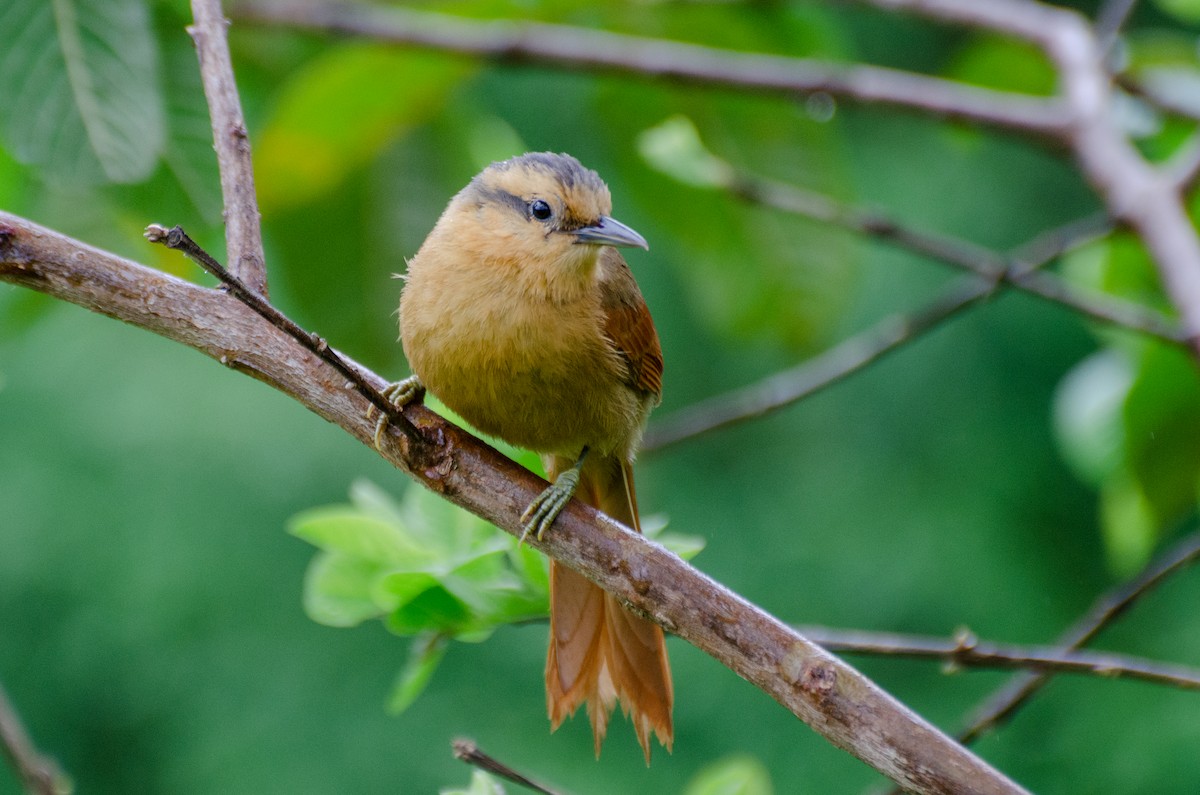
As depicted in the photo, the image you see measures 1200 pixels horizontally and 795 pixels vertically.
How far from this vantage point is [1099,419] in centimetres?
299

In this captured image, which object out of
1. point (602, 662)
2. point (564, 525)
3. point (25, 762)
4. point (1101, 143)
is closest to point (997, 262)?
point (1101, 143)

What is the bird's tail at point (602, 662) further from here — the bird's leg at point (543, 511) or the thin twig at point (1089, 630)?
the thin twig at point (1089, 630)

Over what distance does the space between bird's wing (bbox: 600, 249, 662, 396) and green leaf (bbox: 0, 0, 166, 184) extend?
0.93 metres

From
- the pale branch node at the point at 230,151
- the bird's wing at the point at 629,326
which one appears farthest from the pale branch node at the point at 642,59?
the pale branch node at the point at 230,151

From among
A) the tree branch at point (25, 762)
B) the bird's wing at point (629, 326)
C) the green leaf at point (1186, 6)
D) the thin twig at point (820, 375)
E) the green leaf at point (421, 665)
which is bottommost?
the tree branch at point (25, 762)

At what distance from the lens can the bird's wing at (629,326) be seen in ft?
8.87

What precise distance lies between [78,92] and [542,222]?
919mm

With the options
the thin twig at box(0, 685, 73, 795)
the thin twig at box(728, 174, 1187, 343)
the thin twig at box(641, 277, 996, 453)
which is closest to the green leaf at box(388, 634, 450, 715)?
the thin twig at box(0, 685, 73, 795)

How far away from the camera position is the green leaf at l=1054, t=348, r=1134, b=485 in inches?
116

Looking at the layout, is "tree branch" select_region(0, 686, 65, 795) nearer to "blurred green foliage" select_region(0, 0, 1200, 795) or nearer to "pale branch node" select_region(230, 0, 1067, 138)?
"blurred green foliage" select_region(0, 0, 1200, 795)

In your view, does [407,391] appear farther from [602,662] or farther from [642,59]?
[642,59]

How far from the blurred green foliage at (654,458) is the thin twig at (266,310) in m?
1.58

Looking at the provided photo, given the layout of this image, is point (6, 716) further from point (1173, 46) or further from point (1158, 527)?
point (1173, 46)

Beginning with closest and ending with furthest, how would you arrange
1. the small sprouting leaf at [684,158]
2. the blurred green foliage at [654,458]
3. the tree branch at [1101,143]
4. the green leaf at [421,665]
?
the green leaf at [421,665] → the tree branch at [1101,143] → the small sprouting leaf at [684,158] → the blurred green foliage at [654,458]
